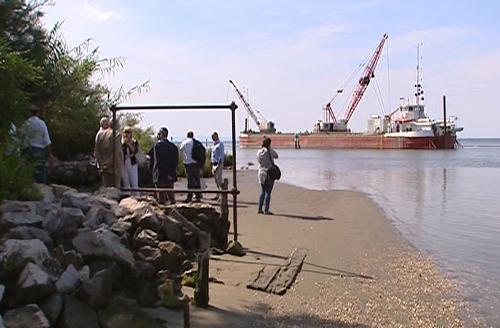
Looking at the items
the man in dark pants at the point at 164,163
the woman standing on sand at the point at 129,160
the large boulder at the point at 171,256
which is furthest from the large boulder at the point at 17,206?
the man in dark pants at the point at 164,163

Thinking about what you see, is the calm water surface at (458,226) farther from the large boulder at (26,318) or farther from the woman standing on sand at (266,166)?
the large boulder at (26,318)

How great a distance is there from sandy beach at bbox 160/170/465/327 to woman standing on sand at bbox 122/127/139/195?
93.6 inches

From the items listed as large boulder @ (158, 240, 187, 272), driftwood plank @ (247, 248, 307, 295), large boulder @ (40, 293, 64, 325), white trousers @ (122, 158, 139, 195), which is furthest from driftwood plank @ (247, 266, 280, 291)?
white trousers @ (122, 158, 139, 195)

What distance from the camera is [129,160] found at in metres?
12.0

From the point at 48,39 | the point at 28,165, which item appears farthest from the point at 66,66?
the point at 28,165

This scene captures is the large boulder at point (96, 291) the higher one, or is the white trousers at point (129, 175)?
the white trousers at point (129, 175)

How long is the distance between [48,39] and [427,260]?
7.00m

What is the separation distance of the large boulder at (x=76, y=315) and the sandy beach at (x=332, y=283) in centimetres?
81

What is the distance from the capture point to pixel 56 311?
4742 mm

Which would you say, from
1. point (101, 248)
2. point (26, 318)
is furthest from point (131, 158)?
point (26, 318)

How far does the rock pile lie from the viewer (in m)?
4.77

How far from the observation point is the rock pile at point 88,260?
4770 mm

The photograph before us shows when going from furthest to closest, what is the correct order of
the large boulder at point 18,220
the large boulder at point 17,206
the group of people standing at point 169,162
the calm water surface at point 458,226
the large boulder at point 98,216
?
the group of people standing at point 169,162
the calm water surface at point 458,226
the large boulder at point 98,216
the large boulder at point 17,206
the large boulder at point 18,220

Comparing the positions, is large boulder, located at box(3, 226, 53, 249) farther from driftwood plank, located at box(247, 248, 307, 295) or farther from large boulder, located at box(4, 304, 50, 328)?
driftwood plank, located at box(247, 248, 307, 295)
